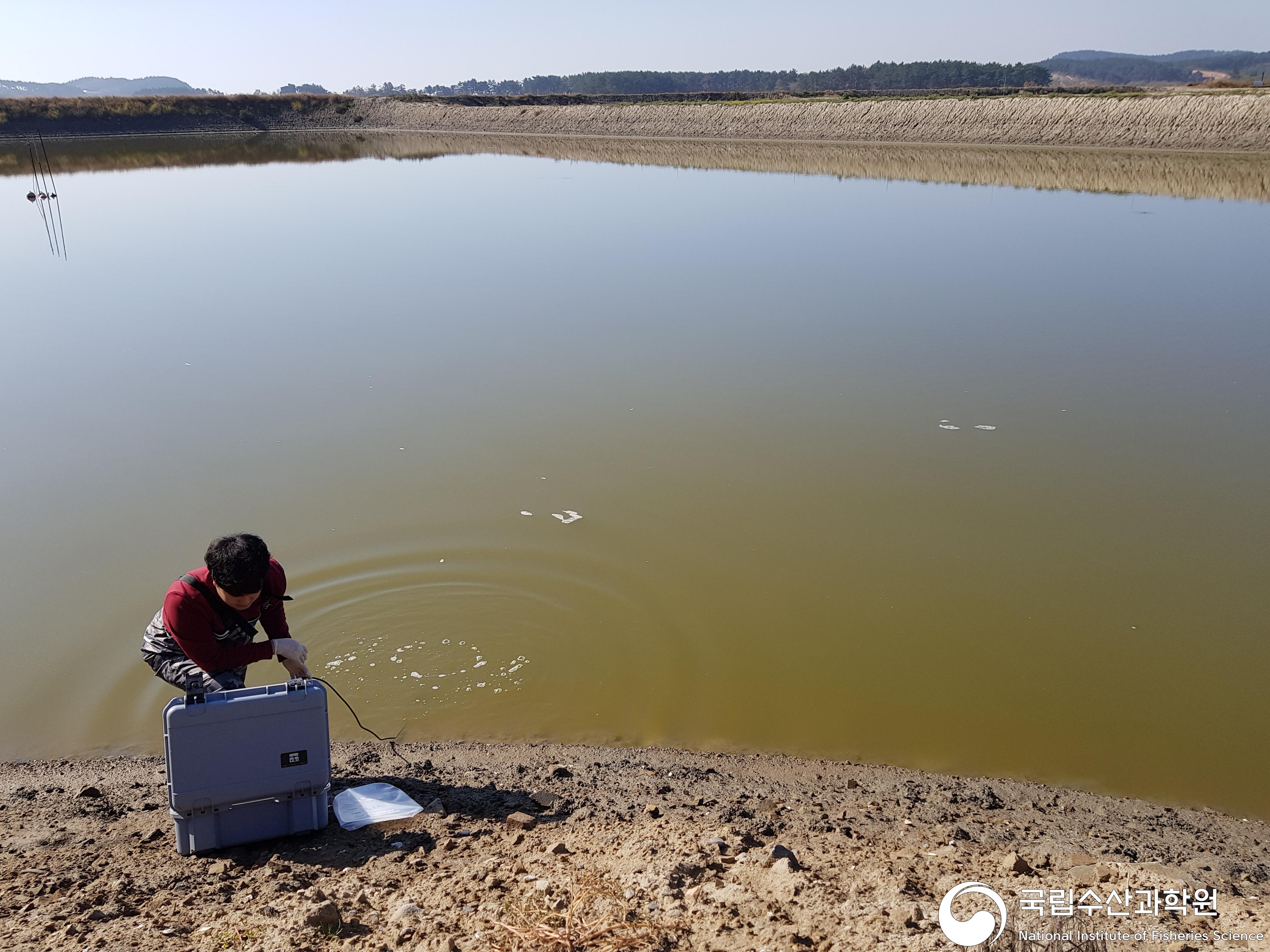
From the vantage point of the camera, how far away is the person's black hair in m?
3.30

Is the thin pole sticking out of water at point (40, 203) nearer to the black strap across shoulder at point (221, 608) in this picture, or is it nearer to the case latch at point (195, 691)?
the black strap across shoulder at point (221, 608)

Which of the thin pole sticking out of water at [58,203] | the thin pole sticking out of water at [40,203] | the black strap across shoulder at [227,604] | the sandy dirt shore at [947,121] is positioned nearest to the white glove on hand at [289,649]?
the black strap across shoulder at [227,604]

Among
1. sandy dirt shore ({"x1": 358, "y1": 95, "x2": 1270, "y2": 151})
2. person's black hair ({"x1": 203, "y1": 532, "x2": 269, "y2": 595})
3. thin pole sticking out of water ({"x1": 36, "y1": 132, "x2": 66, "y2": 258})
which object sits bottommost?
person's black hair ({"x1": 203, "y1": 532, "x2": 269, "y2": 595})

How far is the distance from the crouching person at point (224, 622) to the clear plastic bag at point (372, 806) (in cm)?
56

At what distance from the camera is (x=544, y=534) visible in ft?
21.7

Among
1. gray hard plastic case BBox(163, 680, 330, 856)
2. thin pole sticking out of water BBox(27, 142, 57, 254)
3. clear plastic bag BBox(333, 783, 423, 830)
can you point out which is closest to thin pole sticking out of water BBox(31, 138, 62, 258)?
thin pole sticking out of water BBox(27, 142, 57, 254)

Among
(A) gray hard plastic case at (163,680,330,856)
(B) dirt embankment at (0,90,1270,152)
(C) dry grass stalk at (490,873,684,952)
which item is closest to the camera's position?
(C) dry grass stalk at (490,873,684,952)

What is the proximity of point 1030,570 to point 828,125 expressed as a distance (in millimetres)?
43300

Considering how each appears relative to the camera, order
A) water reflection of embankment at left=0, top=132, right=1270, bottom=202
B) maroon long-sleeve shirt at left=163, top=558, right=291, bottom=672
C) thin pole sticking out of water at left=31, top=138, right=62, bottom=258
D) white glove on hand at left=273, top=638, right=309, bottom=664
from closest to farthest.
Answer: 1. maroon long-sleeve shirt at left=163, top=558, right=291, bottom=672
2. white glove on hand at left=273, top=638, right=309, bottom=664
3. thin pole sticking out of water at left=31, top=138, right=62, bottom=258
4. water reflection of embankment at left=0, top=132, right=1270, bottom=202

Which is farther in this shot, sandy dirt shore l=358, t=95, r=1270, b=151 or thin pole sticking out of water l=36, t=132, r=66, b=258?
sandy dirt shore l=358, t=95, r=1270, b=151

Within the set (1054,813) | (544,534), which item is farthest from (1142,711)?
(544,534)

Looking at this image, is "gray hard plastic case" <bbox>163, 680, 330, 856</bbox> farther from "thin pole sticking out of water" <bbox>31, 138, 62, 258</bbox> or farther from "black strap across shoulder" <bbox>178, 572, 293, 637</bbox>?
"thin pole sticking out of water" <bbox>31, 138, 62, 258</bbox>

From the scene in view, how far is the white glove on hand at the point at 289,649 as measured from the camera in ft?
11.8

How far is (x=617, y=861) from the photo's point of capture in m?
3.34
